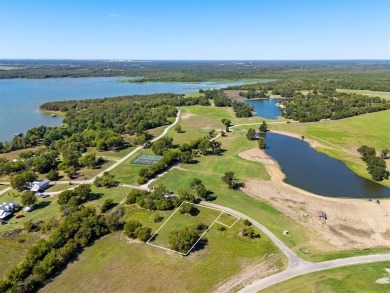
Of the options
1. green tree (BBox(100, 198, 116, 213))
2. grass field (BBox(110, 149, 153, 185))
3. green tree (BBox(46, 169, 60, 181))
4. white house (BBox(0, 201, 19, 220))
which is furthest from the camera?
grass field (BBox(110, 149, 153, 185))

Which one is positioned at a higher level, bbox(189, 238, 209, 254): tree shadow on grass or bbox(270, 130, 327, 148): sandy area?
bbox(270, 130, 327, 148): sandy area

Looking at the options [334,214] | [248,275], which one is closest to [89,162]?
[248,275]

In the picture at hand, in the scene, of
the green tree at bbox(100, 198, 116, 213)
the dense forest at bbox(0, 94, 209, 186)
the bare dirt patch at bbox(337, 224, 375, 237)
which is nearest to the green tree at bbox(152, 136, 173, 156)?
the dense forest at bbox(0, 94, 209, 186)

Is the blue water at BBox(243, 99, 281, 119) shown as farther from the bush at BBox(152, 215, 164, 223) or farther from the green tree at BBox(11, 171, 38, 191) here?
the green tree at BBox(11, 171, 38, 191)

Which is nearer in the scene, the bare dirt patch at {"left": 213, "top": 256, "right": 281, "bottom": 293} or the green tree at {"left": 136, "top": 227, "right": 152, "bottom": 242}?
the bare dirt patch at {"left": 213, "top": 256, "right": 281, "bottom": 293}

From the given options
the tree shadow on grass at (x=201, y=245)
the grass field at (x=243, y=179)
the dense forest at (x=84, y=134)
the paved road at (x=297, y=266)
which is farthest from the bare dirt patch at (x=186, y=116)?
the paved road at (x=297, y=266)

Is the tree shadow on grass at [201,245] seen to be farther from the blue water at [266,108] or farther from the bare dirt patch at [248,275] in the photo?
the blue water at [266,108]

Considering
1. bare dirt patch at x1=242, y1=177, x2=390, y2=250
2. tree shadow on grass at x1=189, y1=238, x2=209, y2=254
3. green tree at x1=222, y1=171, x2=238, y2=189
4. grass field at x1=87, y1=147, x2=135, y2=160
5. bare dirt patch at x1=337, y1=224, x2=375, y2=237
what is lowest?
tree shadow on grass at x1=189, y1=238, x2=209, y2=254

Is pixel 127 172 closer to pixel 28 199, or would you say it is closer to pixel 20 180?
pixel 20 180
